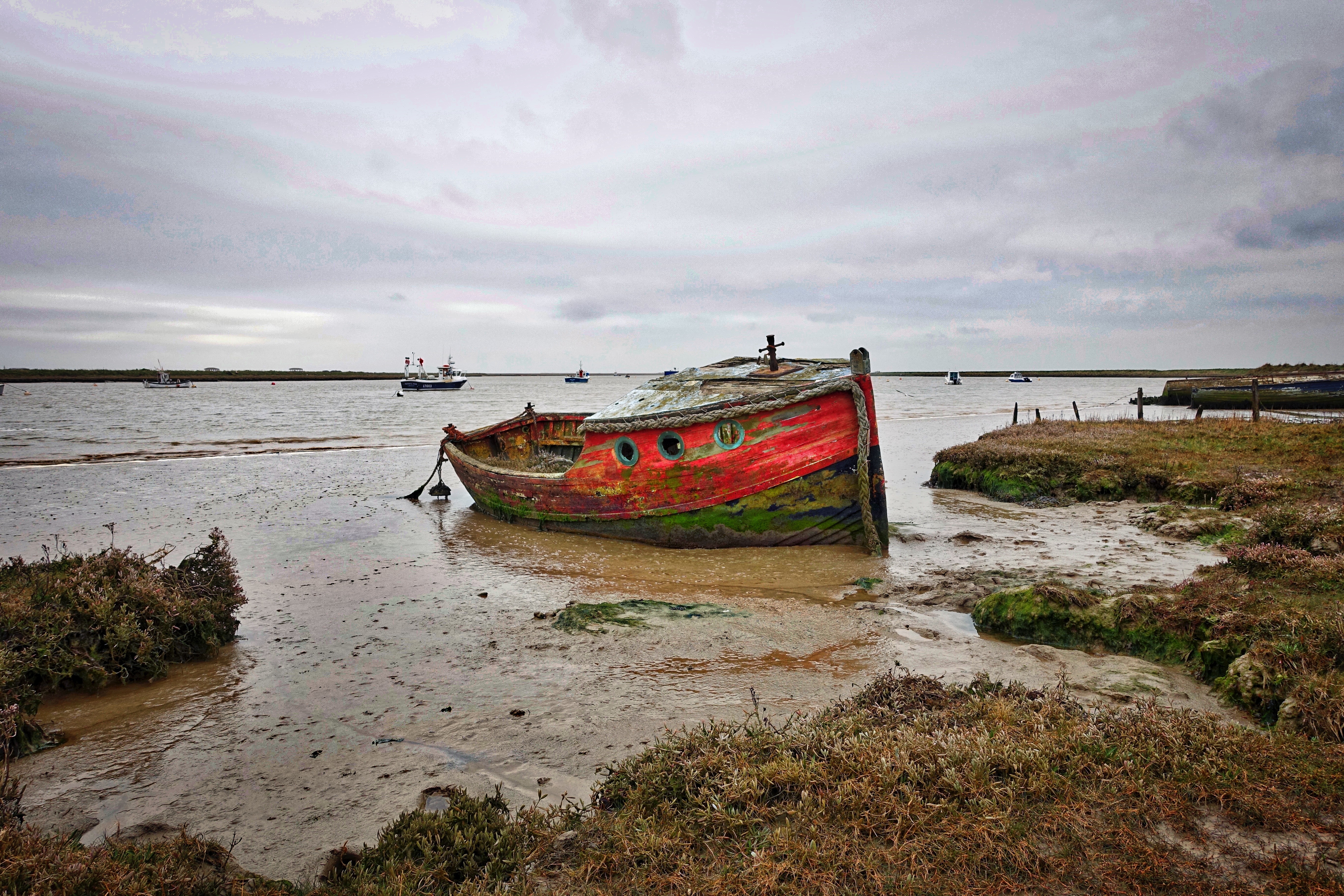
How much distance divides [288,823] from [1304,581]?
7378 millimetres

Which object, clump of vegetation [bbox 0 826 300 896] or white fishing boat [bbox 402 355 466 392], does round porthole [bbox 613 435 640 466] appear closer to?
clump of vegetation [bbox 0 826 300 896]

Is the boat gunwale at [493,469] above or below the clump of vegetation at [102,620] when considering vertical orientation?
above

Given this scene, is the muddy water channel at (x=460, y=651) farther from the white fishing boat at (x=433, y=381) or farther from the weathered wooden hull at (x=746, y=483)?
the white fishing boat at (x=433, y=381)

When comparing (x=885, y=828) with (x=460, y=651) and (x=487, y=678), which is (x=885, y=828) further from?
(x=460, y=651)

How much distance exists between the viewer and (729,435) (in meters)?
9.46

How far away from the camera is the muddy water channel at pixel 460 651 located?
4004mm

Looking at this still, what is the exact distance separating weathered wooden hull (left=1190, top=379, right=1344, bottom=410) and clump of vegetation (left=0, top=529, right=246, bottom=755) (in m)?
38.1

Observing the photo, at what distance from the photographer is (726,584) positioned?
8.25 m

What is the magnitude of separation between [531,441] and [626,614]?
10447 millimetres

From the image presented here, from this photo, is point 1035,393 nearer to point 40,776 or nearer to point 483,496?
point 483,496

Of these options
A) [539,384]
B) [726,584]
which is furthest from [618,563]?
[539,384]

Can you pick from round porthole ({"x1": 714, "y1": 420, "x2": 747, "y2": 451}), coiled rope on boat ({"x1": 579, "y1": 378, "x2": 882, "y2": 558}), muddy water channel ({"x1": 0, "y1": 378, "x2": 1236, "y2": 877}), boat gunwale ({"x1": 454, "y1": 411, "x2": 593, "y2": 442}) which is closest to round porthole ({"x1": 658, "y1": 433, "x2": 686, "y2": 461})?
coiled rope on boat ({"x1": 579, "y1": 378, "x2": 882, "y2": 558})

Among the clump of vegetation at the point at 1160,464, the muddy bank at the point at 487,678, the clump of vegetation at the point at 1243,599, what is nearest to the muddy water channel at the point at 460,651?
the muddy bank at the point at 487,678

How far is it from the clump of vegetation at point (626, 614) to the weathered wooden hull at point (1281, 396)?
3418 cm
